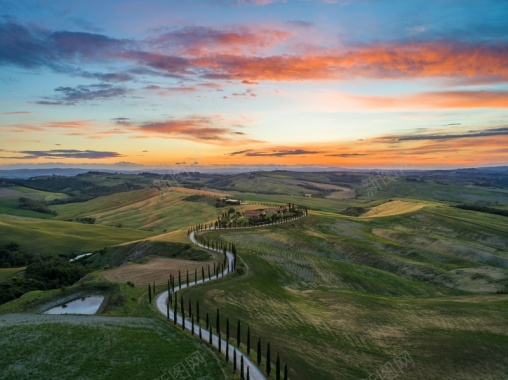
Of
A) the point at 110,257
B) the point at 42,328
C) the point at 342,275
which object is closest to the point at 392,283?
the point at 342,275

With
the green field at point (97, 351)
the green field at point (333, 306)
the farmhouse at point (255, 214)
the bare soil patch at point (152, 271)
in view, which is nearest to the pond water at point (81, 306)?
the green field at point (333, 306)

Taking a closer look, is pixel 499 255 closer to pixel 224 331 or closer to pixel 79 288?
pixel 224 331

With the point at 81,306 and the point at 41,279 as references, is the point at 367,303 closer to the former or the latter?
the point at 81,306

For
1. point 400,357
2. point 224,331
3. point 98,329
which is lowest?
point 400,357

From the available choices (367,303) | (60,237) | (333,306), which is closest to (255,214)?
(60,237)

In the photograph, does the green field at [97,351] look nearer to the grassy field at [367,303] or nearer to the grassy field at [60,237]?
the grassy field at [367,303]

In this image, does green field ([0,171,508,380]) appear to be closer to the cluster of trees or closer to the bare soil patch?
the cluster of trees
